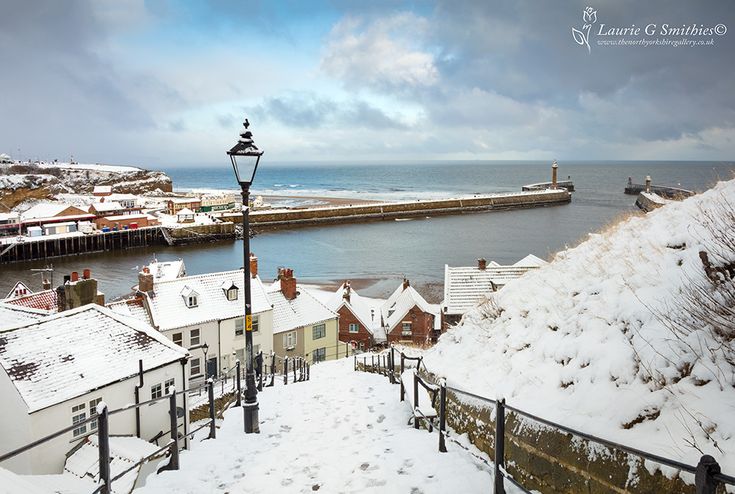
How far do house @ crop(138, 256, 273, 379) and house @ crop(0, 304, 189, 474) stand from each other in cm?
975

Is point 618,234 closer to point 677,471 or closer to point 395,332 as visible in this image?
point 677,471

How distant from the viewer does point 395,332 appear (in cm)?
3634

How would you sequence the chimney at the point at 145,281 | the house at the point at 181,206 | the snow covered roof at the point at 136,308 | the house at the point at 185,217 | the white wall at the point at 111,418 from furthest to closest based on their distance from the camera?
the house at the point at 181,206, the house at the point at 185,217, the chimney at the point at 145,281, the snow covered roof at the point at 136,308, the white wall at the point at 111,418

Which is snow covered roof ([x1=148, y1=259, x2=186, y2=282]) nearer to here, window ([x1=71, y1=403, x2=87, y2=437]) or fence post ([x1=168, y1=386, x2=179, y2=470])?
window ([x1=71, y1=403, x2=87, y2=437])

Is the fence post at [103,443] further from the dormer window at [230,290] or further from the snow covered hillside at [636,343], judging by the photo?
the dormer window at [230,290]

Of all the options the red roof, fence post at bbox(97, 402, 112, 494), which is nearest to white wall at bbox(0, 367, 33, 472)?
fence post at bbox(97, 402, 112, 494)

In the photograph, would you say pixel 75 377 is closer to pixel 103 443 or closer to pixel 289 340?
pixel 103 443

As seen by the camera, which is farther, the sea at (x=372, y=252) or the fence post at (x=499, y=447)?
the sea at (x=372, y=252)

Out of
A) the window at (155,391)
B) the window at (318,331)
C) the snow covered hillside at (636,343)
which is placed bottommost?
the window at (318,331)

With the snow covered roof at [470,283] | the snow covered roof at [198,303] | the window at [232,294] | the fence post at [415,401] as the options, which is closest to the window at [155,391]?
the snow covered roof at [198,303]

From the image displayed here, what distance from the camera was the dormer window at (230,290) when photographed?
30.0 m

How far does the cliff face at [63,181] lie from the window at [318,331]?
120 metres

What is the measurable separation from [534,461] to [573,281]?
4263 millimetres

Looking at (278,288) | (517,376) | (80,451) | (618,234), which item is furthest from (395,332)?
(517,376)
